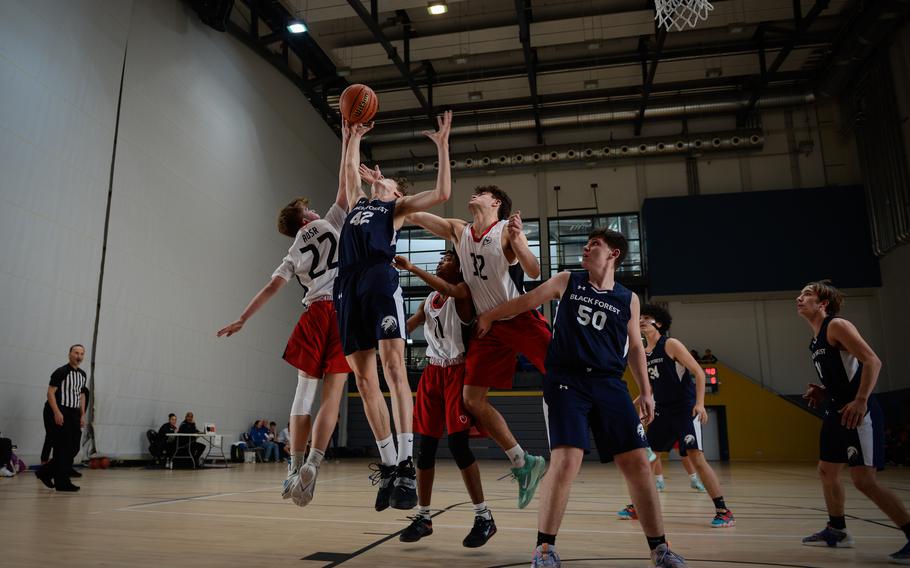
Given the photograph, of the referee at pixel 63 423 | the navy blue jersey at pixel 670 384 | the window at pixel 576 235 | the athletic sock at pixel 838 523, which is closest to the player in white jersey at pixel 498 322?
the athletic sock at pixel 838 523

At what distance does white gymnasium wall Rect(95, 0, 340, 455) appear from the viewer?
38.7ft

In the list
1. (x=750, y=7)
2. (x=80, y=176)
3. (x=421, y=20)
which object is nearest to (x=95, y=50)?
(x=80, y=176)

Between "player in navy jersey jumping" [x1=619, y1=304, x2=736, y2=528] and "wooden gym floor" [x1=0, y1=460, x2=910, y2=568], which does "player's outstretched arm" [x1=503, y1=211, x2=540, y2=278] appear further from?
"player in navy jersey jumping" [x1=619, y1=304, x2=736, y2=528]

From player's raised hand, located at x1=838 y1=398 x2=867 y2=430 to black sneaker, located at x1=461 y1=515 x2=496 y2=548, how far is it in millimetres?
2238

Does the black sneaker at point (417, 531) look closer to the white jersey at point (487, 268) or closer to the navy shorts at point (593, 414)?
the navy shorts at point (593, 414)

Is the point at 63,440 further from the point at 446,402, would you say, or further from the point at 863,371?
the point at 863,371

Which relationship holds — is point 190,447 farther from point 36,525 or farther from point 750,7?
point 750,7

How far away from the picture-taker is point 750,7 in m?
17.0

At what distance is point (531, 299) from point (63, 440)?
6.31 m

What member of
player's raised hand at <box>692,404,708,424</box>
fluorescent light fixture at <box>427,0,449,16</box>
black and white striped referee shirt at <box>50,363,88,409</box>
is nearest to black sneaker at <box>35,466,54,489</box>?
black and white striped referee shirt at <box>50,363,88,409</box>

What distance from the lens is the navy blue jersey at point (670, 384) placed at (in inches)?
230

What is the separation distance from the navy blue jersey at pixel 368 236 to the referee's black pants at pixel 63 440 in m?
4.92

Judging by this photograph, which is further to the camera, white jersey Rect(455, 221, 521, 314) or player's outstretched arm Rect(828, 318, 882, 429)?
white jersey Rect(455, 221, 521, 314)

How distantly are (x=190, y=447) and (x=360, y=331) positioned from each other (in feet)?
33.3
